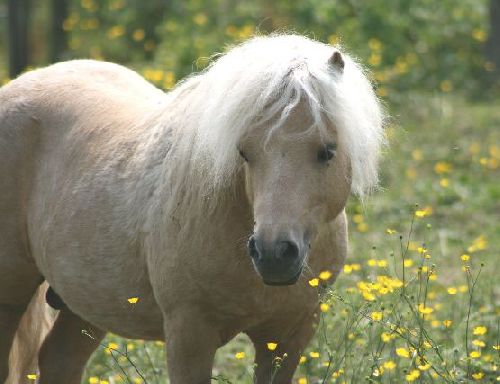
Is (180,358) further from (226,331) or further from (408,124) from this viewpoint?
(408,124)

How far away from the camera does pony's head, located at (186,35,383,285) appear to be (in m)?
2.91

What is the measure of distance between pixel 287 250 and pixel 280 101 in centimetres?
48

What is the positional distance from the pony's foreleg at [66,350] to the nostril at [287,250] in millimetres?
1816

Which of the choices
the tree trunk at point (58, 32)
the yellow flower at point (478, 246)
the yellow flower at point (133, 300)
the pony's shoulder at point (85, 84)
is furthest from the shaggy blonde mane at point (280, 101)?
the tree trunk at point (58, 32)

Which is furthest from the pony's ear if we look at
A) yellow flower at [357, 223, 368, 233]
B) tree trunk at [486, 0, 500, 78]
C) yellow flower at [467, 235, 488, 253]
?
tree trunk at [486, 0, 500, 78]

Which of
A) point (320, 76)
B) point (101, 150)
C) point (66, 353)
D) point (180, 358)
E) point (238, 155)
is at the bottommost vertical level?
point (66, 353)

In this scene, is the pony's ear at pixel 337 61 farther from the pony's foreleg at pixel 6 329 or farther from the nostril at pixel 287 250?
the pony's foreleg at pixel 6 329

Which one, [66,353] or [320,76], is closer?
[320,76]

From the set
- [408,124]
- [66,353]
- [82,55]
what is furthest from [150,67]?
[66,353]

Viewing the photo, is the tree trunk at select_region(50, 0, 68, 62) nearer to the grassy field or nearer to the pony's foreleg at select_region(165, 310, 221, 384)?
the grassy field

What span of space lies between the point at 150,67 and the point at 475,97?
3.43 metres

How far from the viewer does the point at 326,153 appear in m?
3.04

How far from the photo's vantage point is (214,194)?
3293mm

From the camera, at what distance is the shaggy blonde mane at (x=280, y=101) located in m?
3.06
